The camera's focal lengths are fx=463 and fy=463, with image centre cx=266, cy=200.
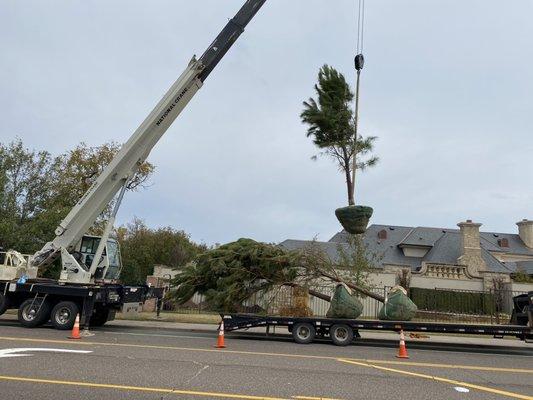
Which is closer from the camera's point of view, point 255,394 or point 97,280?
point 255,394

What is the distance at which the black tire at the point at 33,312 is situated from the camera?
14.8m

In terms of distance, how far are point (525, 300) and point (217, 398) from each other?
40.3 feet

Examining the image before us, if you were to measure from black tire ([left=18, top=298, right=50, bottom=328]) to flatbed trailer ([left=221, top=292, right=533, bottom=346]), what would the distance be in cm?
584

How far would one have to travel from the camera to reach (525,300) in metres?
14.5

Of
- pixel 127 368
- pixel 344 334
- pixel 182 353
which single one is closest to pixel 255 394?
pixel 127 368

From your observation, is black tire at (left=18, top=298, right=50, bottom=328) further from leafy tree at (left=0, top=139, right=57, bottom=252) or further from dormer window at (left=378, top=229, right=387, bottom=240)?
dormer window at (left=378, top=229, right=387, bottom=240)

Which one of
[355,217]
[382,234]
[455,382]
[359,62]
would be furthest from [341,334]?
[382,234]

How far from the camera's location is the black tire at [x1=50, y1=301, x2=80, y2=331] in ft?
47.5

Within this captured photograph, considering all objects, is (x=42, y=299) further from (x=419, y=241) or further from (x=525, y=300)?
(x=419, y=241)

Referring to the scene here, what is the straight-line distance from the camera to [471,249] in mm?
40656

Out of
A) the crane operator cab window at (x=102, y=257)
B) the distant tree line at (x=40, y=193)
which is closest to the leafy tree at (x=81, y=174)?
the distant tree line at (x=40, y=193)

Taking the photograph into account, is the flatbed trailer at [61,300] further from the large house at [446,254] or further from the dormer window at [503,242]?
the dormer window at [503,242]

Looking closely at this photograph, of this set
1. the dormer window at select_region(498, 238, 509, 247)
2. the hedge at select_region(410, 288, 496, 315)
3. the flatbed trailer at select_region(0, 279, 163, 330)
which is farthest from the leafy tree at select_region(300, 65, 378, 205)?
the dormer window at select_region(498, 238, 509, 247)

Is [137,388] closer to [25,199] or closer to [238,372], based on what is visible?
[238,372]
